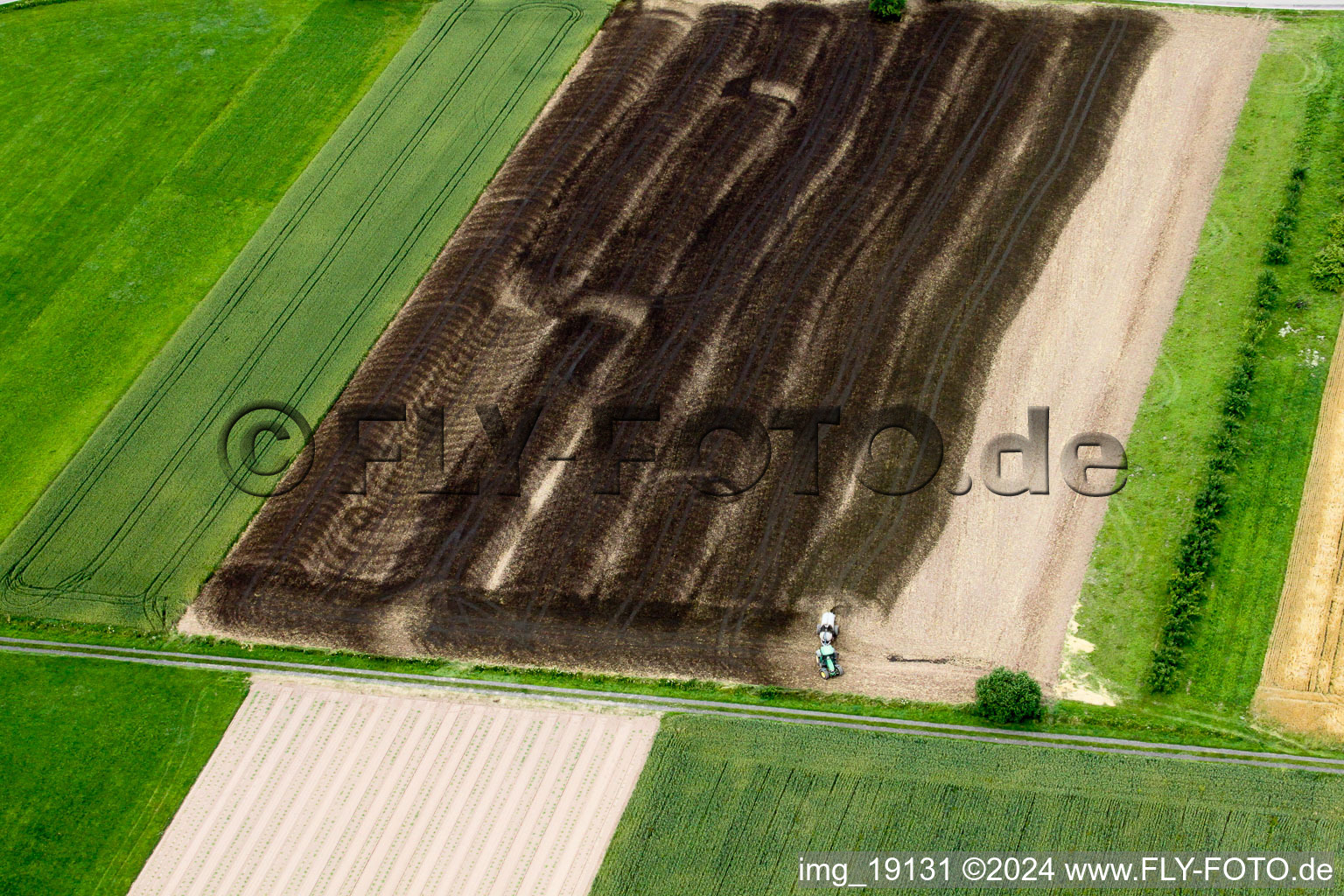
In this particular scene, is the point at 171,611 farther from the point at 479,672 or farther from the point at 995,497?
the point at 995,497

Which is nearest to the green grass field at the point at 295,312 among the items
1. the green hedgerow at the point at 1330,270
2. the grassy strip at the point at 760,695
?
the grassy strip at the point at 760,695

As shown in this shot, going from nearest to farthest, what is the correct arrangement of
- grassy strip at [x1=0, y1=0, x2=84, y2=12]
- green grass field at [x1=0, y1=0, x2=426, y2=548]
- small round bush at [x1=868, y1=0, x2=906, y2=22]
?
green grass field at [x1=0, y1=0, x2=426, y2=548] → small round bush at [x1=868, y1=0, x2=906, y2=22] → grassy strip at [x1=0, y1=0, x2=84, y2=12]

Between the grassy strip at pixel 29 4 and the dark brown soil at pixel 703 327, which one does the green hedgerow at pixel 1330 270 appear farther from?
the grassy strip at pixel 29 4

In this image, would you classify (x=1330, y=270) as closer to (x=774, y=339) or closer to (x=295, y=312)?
(x=774, y=339)

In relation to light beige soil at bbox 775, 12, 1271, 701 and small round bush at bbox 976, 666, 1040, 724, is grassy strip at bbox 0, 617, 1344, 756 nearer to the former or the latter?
small round bush at bbox 976, 666, 1040, 724

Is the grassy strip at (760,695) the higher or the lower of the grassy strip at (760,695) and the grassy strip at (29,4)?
the lower

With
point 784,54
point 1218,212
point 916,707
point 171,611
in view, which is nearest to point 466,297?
point 171,611

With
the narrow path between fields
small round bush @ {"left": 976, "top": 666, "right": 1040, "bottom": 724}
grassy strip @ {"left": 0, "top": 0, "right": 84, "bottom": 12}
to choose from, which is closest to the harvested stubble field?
the narrow path between fields
